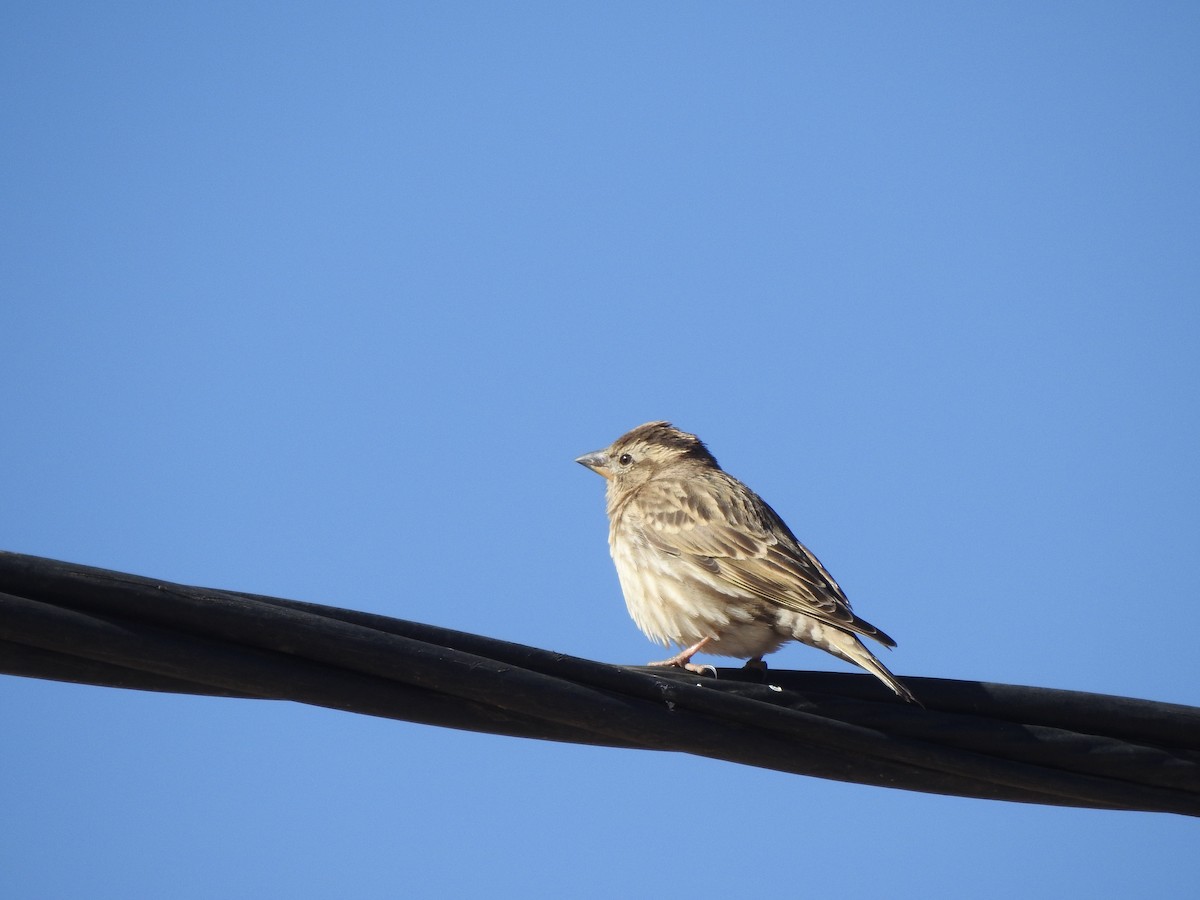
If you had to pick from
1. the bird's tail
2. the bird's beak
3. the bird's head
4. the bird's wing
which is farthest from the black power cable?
the bird's beak

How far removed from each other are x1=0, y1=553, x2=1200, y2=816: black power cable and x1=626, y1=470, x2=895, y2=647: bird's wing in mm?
1437

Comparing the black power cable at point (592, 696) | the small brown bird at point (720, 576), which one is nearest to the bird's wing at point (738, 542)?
the small brown bird at point (720, 576)

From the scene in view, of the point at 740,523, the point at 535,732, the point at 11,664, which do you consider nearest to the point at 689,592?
the point at 740,523

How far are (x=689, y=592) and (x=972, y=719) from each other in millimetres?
2806

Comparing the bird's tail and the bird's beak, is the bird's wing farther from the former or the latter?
the bird's beak

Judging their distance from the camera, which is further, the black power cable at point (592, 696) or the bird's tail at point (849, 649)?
the bird's tail at point (849, 649)

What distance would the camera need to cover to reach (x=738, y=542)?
273 inches

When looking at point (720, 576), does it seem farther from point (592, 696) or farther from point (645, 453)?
point (592, 696)

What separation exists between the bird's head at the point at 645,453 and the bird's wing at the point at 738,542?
535mm

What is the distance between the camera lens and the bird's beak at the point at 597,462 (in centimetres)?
907

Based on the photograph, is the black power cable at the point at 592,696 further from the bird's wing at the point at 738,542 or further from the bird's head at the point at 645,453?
the bird's head at the point at 645,453

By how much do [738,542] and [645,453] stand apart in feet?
6.99

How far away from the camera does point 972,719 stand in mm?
4113

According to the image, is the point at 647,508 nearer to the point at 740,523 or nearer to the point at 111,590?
the point at 740,523
